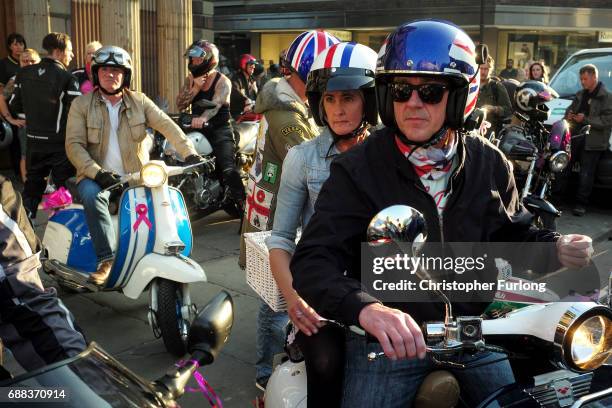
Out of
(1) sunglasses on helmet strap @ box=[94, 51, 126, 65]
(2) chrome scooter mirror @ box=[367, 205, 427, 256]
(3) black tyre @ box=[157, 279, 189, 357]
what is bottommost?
(3) black tyre @ box=[157, 279, 189, 357]

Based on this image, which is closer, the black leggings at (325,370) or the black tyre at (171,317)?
the black leggings at (325,370)

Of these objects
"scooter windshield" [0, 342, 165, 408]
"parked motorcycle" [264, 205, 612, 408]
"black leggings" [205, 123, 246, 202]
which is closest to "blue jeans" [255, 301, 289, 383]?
"parked motorcycle" [264, 205, 612, 408]

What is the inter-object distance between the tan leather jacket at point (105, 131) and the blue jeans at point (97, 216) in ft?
0.34

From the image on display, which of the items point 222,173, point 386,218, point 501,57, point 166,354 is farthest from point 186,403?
point 501,57

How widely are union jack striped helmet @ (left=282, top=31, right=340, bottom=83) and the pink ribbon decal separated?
60.7 inches

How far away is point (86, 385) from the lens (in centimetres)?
139

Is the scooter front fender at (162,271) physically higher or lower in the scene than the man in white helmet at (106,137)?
lower

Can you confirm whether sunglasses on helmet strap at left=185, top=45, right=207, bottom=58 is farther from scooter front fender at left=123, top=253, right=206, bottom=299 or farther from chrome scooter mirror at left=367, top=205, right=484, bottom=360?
chrome scooter mirror at left=367, top=205, right=484, bottom=360

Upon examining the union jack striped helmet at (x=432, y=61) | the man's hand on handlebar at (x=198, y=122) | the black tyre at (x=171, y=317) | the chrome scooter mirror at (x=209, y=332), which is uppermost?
the union jack striped helmet at (x=432, y=61)

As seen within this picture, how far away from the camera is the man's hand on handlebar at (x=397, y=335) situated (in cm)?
140

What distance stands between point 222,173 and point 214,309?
17.5 ft

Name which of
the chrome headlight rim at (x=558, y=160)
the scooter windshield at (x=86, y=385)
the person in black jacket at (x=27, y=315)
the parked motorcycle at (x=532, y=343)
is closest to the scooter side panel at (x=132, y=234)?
the person in black jacket at (x=27, y=315)

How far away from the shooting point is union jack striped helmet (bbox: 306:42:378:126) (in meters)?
2.68

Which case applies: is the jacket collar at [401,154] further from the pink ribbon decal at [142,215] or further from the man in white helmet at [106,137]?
the man in white helmet at [106,137]
